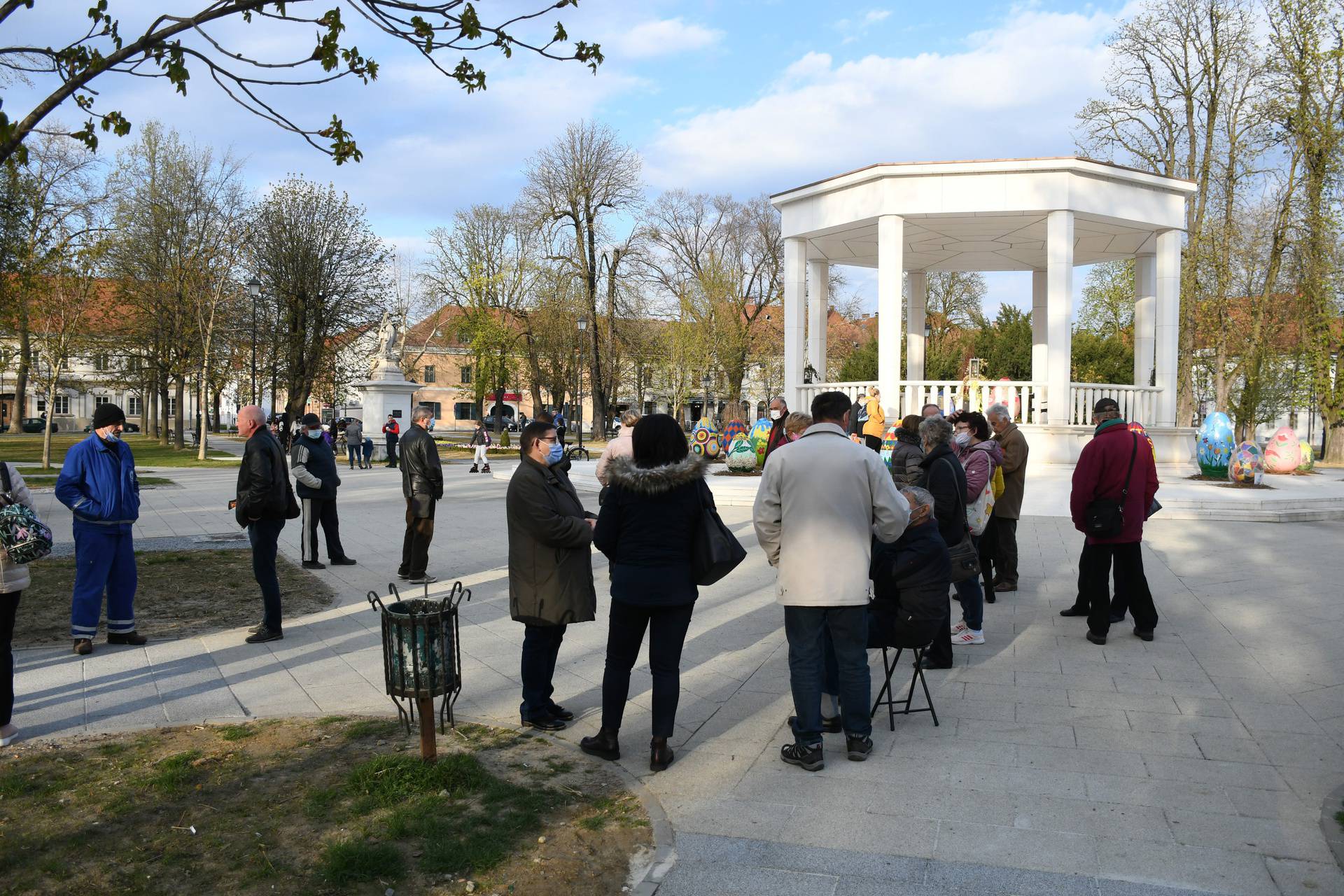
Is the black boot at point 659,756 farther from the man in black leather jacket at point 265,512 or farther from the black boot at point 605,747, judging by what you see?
the man in black leather jacket at point 265,512

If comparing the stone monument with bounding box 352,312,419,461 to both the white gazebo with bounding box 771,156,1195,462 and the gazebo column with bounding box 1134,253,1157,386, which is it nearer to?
the white gazebo with bounding box 771,156,1195,462

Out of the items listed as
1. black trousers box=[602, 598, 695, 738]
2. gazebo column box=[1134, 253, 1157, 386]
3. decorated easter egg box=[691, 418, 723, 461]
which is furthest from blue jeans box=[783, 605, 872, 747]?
gazebo column box=[1134, 253, 1157, 386]

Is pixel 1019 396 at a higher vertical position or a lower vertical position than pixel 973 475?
higher

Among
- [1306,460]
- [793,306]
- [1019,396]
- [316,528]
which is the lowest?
[1306,460]

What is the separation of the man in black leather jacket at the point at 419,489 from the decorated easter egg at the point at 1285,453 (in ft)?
63.5

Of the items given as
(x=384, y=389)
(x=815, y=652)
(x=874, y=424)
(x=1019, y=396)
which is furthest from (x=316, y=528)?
(x=384, y=389)

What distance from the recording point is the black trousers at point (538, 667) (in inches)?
209

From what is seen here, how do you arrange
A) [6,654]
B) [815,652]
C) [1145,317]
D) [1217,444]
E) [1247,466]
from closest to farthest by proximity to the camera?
[815,652]
[6,654]
[1247,466]
[1217,444]
[1145,317]

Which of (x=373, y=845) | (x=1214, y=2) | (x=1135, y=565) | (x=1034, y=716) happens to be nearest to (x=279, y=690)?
(x=373, y=845)

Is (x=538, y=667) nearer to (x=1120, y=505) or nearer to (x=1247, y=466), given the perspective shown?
(x=1120, y=505)

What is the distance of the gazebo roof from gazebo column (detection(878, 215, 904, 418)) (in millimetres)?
395

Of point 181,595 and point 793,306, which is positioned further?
point 793,306

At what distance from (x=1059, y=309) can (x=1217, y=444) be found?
4.00 m

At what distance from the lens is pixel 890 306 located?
20516mm
